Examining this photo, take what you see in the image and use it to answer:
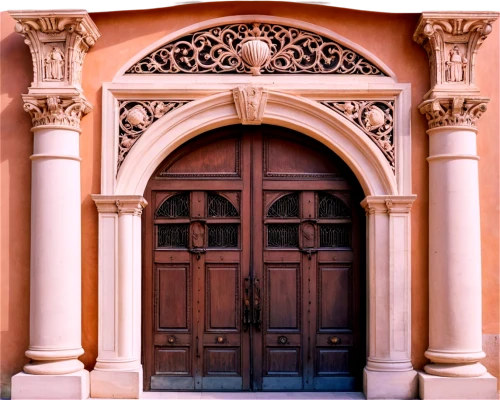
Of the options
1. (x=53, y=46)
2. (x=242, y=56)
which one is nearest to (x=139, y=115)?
(x=53, y=46)

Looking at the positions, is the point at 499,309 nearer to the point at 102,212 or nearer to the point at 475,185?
the point at 475,185

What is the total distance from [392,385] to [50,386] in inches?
142

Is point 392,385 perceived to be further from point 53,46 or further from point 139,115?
point 53,46

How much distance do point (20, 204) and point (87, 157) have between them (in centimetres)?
90

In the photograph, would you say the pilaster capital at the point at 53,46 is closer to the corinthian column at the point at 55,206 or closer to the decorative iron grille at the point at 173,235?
the corinthian column at the point at 55,206

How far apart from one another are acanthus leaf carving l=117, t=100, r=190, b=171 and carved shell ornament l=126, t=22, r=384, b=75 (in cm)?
36

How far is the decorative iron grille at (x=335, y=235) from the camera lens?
8062mm

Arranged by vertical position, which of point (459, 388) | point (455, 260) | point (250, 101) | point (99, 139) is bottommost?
point (459, 388)

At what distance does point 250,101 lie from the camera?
25.5 feet

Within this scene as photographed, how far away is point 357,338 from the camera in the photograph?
804cm

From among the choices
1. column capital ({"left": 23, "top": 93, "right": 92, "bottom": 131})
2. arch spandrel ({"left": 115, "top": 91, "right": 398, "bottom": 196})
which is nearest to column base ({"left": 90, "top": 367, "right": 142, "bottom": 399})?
arch spandrel ({"left": 115, "top": 91, "right": 398, "bottom": 196})

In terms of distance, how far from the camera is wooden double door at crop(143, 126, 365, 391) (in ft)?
26.3

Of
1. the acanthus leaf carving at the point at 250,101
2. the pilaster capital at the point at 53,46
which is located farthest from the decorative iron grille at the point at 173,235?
the pilaster capital at the point at 53,46

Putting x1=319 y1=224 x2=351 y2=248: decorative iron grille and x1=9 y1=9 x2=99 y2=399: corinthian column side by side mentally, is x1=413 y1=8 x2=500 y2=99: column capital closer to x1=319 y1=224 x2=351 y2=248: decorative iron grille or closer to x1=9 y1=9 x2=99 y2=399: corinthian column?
x1=319 y1=224 x2=351 y2=248: decorative iron grille
